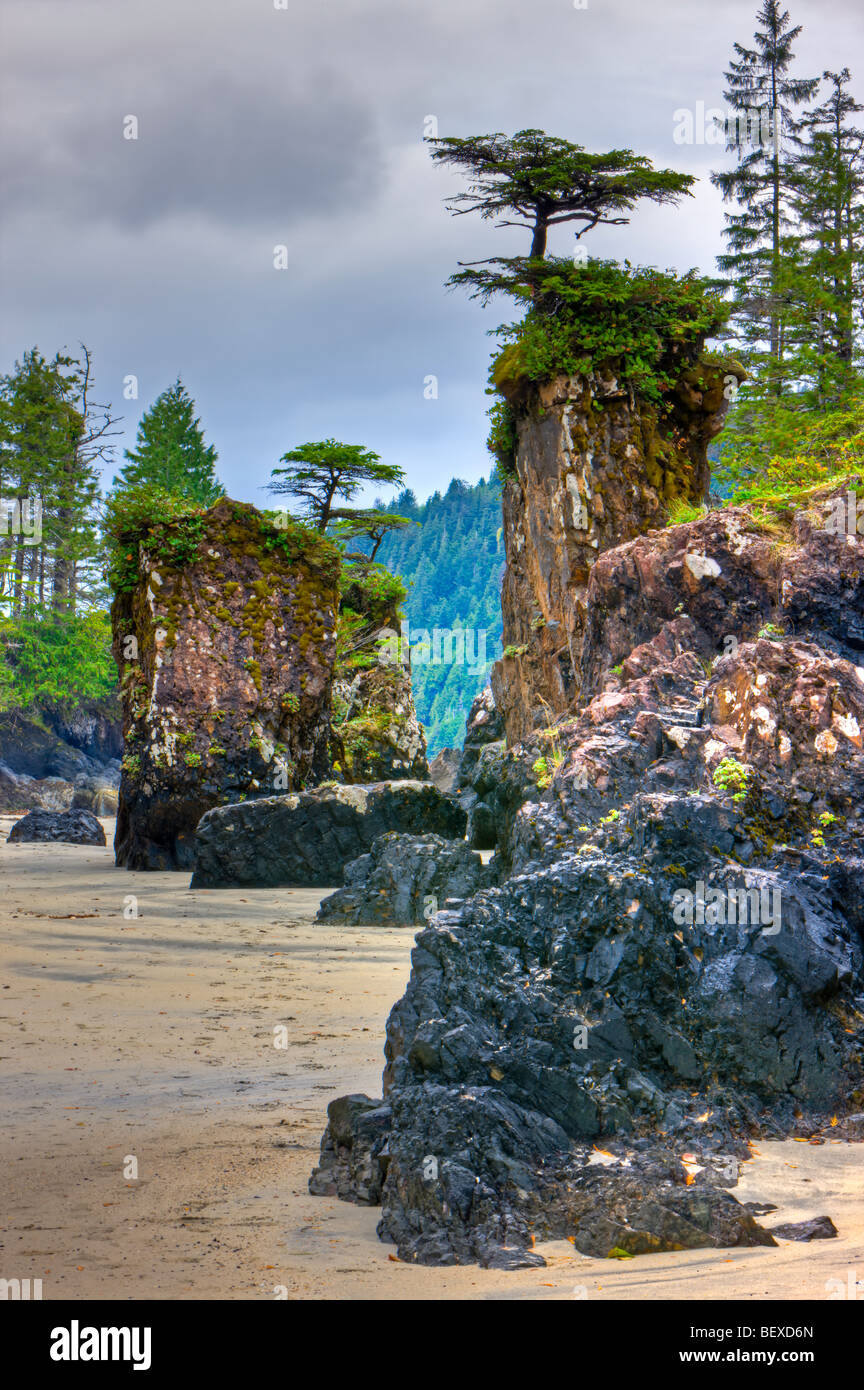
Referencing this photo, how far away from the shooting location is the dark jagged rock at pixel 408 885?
9.14 m

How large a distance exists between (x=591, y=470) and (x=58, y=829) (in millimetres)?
11193

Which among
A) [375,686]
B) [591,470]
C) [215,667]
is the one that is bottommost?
[215,667]

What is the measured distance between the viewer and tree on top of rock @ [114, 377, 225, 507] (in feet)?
139

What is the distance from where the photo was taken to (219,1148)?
377 centimetres

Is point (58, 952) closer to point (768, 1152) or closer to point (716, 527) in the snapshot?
point (768, 1152)

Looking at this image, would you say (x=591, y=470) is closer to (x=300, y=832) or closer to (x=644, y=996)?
(x=300, y=832)

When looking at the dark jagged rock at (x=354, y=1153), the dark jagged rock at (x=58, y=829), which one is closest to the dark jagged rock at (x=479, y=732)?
the dark jagged rock at (x=58, y=829)

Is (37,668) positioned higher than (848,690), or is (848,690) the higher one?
Result: (37,668)

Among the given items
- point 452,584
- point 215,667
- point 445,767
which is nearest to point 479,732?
point 445,767

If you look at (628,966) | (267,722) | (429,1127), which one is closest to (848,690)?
(628,966)

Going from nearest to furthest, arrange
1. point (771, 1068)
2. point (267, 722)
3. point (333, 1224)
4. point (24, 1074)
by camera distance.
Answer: point (333, 1224)
point (771, 1068)
point (24, 1074)
point (267, 722)

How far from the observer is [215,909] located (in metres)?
9.51

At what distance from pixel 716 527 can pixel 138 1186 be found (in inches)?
273
